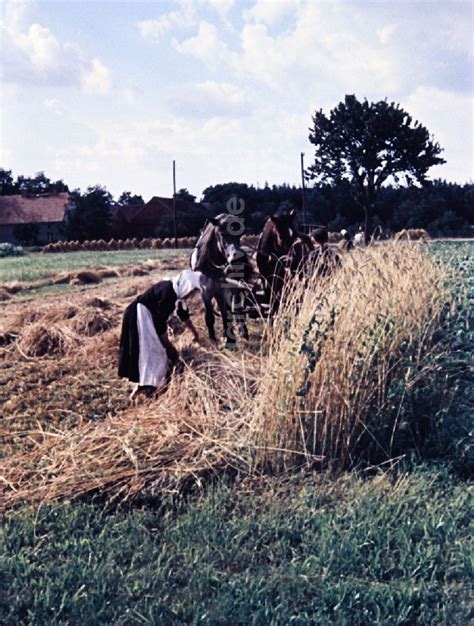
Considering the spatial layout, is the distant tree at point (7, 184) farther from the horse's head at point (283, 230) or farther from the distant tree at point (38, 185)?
the horse's head at point (283, 230)

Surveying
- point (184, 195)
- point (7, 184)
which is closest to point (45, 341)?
point (184, 195)

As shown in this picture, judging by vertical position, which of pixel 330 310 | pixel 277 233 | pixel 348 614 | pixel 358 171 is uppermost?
pixel 358 171

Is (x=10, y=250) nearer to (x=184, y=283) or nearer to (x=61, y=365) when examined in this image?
(x=61, y=365)

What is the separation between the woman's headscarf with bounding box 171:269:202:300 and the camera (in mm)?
6176

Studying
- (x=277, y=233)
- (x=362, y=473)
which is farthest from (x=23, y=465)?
(x=277, y=233)

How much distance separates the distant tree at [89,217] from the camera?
2828cm

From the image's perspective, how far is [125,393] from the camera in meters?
6.24

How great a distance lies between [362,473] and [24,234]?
25912mm

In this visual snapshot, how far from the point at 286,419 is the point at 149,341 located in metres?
2.00

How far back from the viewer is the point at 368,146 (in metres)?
18.9

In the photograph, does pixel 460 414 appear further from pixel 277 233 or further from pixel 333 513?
pixel 277 233

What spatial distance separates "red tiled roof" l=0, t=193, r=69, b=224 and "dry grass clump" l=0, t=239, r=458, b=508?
969 inches

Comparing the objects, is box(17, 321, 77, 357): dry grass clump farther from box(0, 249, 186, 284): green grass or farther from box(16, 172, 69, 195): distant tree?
box(16, 172, 69, 195): distant tree

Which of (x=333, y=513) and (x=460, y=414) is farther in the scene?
(x=460, y=414)
